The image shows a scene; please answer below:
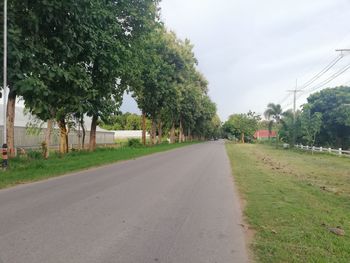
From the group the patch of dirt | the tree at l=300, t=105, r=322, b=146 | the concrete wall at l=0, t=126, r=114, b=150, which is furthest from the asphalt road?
the tree at l=300, t=105, r=322, b=146

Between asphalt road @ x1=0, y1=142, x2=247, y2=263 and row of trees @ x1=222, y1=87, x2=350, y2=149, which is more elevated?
row of trees @ x1=222, y1=87, x2=350, y2=149

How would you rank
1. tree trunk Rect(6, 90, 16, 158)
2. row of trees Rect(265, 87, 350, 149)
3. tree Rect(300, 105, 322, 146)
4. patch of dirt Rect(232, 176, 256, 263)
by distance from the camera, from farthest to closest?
row of trees Rect(265, 87, 350, 149) → tree Rect(300, 105, 322, 146) → tree trunk Rect(6, 90, 16, 158) → patch of dirt Rect(232, 176, 256, 263)

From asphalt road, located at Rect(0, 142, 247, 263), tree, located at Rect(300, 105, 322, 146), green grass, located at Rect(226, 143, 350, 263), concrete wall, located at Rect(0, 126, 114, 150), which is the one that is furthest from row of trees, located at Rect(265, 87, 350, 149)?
asphalt road, located at Rect(0, 142, 247, 263)

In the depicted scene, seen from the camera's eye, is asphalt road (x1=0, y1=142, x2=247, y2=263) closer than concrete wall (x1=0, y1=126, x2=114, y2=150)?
Yes

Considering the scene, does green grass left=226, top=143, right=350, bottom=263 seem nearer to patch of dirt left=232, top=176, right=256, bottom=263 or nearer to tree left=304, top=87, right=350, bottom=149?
patch of dirt left=232, top=176, right=256, bottom=263

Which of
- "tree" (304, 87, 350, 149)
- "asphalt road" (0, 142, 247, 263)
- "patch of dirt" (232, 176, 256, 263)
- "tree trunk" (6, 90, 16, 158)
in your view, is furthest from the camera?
"tree" (304, 87, 350, 149)

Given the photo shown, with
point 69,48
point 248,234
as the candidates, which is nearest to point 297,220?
point 248,234

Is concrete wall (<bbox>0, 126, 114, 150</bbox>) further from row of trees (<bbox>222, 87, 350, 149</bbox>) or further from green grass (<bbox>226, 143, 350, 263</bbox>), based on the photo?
row of trees (<bbox>222, 87, 350, 149</bbox>)

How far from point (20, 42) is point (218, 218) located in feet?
38.0

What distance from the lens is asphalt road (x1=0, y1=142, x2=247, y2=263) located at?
573cm

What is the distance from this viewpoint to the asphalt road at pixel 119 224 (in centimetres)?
573

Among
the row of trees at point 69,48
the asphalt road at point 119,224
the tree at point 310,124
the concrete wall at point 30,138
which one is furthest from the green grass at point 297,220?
the tree at point 310,124

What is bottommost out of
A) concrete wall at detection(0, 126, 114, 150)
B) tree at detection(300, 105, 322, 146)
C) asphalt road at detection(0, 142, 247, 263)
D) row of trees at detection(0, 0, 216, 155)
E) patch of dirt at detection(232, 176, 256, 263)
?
patch of dirt at detection(232, 176, 256, 263)

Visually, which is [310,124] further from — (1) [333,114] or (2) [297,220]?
(2) [297,220]
